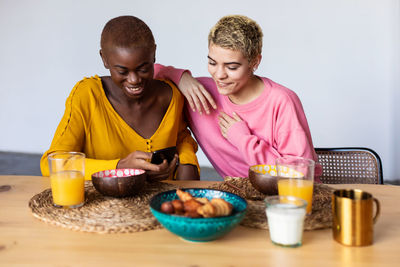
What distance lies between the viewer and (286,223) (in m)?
0.88

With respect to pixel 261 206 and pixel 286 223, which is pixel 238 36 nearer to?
pixel 261 206

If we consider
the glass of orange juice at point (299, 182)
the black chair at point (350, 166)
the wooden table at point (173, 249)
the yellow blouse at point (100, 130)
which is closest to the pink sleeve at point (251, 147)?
the yellow blouse at point (100, 130)

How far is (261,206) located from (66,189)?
498mm

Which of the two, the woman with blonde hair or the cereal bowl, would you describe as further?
the woman with blonde hair

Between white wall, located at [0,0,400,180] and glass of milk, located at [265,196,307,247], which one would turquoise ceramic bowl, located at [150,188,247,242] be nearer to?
glass of milk, located at [265,196,307,247]

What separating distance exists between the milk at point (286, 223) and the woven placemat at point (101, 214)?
0.27 m

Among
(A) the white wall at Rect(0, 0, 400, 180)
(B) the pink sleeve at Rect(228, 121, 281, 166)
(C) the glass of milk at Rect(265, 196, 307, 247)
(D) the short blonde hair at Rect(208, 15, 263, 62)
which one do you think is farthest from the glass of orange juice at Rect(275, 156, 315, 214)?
(A) the white wall at Rect(0, 0, 400, 180)

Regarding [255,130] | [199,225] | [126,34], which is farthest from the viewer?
[255,130]

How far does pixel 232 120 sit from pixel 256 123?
9 cm

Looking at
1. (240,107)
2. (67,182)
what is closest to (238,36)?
(240,107)

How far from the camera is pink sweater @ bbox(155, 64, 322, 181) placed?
1.57 m

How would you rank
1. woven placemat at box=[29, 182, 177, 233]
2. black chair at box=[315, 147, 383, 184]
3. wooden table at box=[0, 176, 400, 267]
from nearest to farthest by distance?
1. wooden table at box=[0, 176, 400, 267]
2. woven placemat at box=[29, 182, 177, 233]
3. black chair at box=[315, 147, 383, 184]

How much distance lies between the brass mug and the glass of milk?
0.24ft

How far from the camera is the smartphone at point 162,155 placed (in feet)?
4.32
